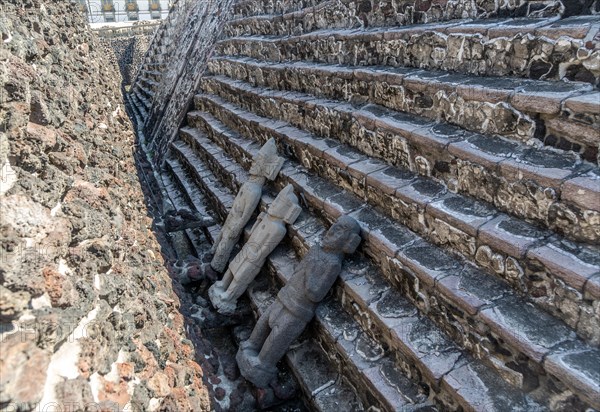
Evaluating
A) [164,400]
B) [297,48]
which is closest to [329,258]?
[164,400]

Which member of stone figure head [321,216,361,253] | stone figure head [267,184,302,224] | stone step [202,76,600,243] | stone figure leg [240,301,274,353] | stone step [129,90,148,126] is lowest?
stone step [129,90,148,126]

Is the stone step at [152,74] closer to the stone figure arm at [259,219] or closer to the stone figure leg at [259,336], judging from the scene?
the stone figure arm at [259,219]

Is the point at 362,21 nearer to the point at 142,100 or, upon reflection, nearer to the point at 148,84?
the point at 142,100

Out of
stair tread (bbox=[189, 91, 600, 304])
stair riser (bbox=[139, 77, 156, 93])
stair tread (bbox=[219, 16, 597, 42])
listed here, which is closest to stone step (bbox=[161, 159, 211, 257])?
stair tread (bbox=[189, 91, 600, 304])

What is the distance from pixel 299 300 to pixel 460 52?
1877mm

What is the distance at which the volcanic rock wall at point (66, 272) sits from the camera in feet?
4.61

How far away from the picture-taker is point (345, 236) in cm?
282

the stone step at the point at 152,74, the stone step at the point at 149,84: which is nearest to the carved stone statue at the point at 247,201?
the stone step at the point at 149,84

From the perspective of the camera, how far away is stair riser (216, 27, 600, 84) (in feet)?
7.41

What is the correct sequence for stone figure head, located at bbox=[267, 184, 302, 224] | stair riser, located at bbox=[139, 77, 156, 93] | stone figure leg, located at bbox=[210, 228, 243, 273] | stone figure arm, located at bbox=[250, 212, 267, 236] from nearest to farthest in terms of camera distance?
stone figure head, located at bbox=[267, 184, 302, 224] < stone figure arm, located at bbox=[250, 212, 267, 236] < stone figure leg, located at bbox=[210, 228, 243, 273] < stair riser, located at bbox=[139, 77, 156, 93]

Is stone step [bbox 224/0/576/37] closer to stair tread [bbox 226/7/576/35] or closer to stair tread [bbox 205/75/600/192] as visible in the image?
stair tread [bbox 226/7/576/35]

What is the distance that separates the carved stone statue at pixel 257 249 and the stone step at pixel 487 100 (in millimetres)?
1038

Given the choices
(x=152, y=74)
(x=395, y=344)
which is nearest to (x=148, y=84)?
(x=152, y=74)

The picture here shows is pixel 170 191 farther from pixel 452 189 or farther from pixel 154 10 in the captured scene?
pixel 154 10
